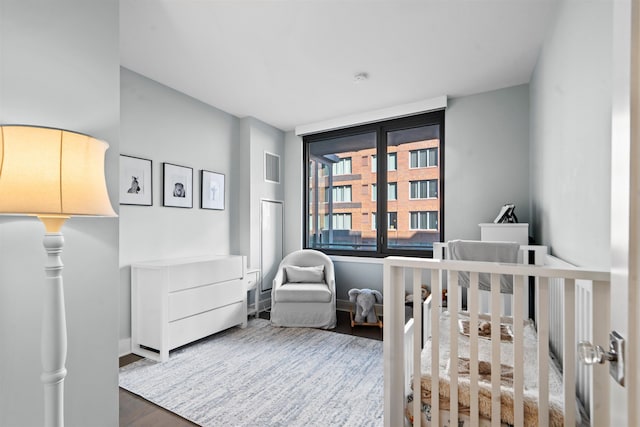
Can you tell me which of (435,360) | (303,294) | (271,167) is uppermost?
(271,167)

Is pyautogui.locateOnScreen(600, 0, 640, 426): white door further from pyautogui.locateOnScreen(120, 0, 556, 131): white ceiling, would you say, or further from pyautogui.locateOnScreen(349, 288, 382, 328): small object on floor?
pyautogui.locateOnScreen(349, 288, 382, 328): small object on floor

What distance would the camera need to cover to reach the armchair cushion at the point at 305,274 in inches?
143

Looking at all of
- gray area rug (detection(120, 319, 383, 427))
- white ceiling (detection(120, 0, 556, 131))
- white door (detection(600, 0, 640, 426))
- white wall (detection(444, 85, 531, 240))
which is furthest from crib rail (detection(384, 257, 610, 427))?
white wall (detection(444, 85, 531, 240))

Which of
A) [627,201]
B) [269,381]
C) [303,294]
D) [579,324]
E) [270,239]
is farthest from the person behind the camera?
[270,239]

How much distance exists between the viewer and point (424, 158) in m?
3.72

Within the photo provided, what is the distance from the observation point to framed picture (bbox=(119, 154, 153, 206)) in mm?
2721

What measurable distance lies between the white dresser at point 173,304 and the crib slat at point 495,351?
236cm

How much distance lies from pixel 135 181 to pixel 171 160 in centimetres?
45

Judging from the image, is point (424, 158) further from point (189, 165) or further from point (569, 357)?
point (569, 357)

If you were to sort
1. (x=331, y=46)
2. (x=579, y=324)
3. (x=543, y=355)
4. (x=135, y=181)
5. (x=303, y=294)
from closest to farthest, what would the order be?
(x=543, y=355) → (x=579, y=324) → (x=331, y=46) → (x=135, y=181) → (x=303, y=294)

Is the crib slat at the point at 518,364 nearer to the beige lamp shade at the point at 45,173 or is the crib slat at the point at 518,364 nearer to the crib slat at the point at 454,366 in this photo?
the crib slat at the point at 454,366

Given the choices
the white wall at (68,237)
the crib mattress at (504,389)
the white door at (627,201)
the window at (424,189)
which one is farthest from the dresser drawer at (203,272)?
the white door at (627,201)

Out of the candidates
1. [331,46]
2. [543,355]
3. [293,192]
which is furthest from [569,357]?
[293,192]

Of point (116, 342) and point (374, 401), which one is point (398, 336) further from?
point (116, 342)
